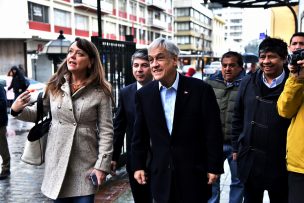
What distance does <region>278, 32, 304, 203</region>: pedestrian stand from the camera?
2.75m

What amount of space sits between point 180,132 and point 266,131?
0.86 meters

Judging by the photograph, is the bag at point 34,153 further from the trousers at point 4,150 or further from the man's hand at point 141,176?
the trousers at point 4,150

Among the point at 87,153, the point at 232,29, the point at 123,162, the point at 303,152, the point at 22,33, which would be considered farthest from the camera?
the point at 232,29

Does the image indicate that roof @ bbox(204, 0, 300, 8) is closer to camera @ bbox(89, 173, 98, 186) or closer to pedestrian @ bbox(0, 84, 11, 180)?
pedestrian @ bbox(0, 84, 11, 180)

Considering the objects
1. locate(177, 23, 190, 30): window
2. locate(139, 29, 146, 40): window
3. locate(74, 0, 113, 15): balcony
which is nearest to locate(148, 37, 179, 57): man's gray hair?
locate(74, 0, 113, 15): balcony

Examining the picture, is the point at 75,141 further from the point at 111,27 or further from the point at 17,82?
the point at 111,27

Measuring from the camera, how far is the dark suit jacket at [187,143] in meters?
2.94

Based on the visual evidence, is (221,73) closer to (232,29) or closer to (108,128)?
(108,128)

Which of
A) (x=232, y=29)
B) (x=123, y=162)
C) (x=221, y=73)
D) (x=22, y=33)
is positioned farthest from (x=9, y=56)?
(x=232, y=29)

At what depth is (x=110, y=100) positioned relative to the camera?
10.4 feet

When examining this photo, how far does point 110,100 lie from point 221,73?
2031 mm

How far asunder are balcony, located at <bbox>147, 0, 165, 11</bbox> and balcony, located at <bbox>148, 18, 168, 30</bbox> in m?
2.20

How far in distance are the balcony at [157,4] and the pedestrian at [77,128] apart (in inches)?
2327

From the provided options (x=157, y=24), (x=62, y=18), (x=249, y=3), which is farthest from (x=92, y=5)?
(x=249, y=3)
